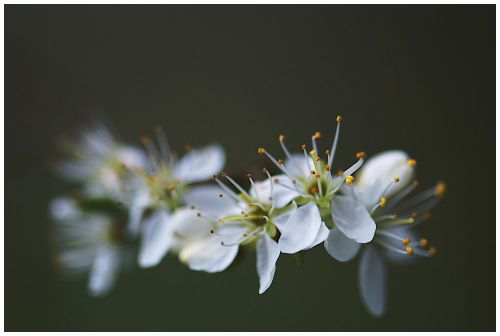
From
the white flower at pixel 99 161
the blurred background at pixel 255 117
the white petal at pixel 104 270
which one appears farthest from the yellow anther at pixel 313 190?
the blurred background at pixel 255 117

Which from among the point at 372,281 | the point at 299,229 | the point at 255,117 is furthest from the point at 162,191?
the point at 255,117

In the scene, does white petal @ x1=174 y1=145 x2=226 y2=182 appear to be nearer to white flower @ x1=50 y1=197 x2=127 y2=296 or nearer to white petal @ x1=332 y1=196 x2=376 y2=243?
white flower @ x1=50 y1=197 x2=127 y2=296

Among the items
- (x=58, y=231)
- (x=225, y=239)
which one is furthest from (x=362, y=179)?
(x=58, y=231)

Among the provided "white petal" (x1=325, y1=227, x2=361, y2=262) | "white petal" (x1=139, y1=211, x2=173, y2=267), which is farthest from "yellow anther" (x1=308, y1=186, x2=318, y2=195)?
"white petal" (x1=139, y1=211, x2=173, y2=267)

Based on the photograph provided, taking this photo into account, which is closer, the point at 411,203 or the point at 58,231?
the point at 411,203

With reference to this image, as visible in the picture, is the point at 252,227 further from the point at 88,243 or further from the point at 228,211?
the point at 88,243

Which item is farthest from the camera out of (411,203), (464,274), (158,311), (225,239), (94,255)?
(464,274)

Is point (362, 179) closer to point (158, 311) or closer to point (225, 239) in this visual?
point (225, 239)
